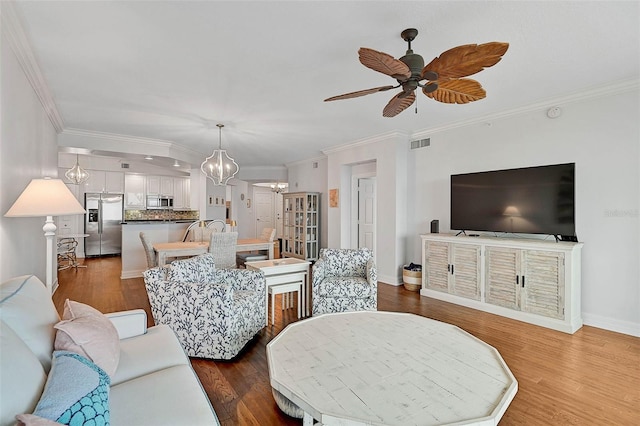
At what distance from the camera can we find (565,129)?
3.66m

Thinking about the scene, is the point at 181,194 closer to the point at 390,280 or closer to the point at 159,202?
the point at 159,202

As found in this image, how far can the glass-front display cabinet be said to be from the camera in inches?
290

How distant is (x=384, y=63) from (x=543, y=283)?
3.12m

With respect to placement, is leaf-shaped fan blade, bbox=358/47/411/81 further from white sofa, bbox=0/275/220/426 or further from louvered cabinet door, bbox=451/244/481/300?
louvered cabinet door, bbox=451/244/481/300

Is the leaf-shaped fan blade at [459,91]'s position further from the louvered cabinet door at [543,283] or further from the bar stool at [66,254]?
the bar stool at [66,254]

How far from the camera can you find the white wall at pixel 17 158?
221 cm

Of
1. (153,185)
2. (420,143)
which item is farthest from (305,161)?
(153,185)

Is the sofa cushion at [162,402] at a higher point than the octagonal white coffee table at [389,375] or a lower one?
higher

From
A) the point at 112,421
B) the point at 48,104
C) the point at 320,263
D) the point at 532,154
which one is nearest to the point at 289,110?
the point at 320,263

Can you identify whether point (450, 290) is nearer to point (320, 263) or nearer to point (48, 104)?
point (320, 263)

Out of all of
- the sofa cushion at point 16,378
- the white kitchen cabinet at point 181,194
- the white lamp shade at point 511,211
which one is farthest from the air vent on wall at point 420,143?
the white kitchen cabinet at point 181,194

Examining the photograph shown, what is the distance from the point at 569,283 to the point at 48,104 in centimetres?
616

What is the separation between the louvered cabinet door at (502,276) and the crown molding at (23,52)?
4899mm

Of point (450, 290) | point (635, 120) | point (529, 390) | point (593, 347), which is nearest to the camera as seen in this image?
point (529, 390)
